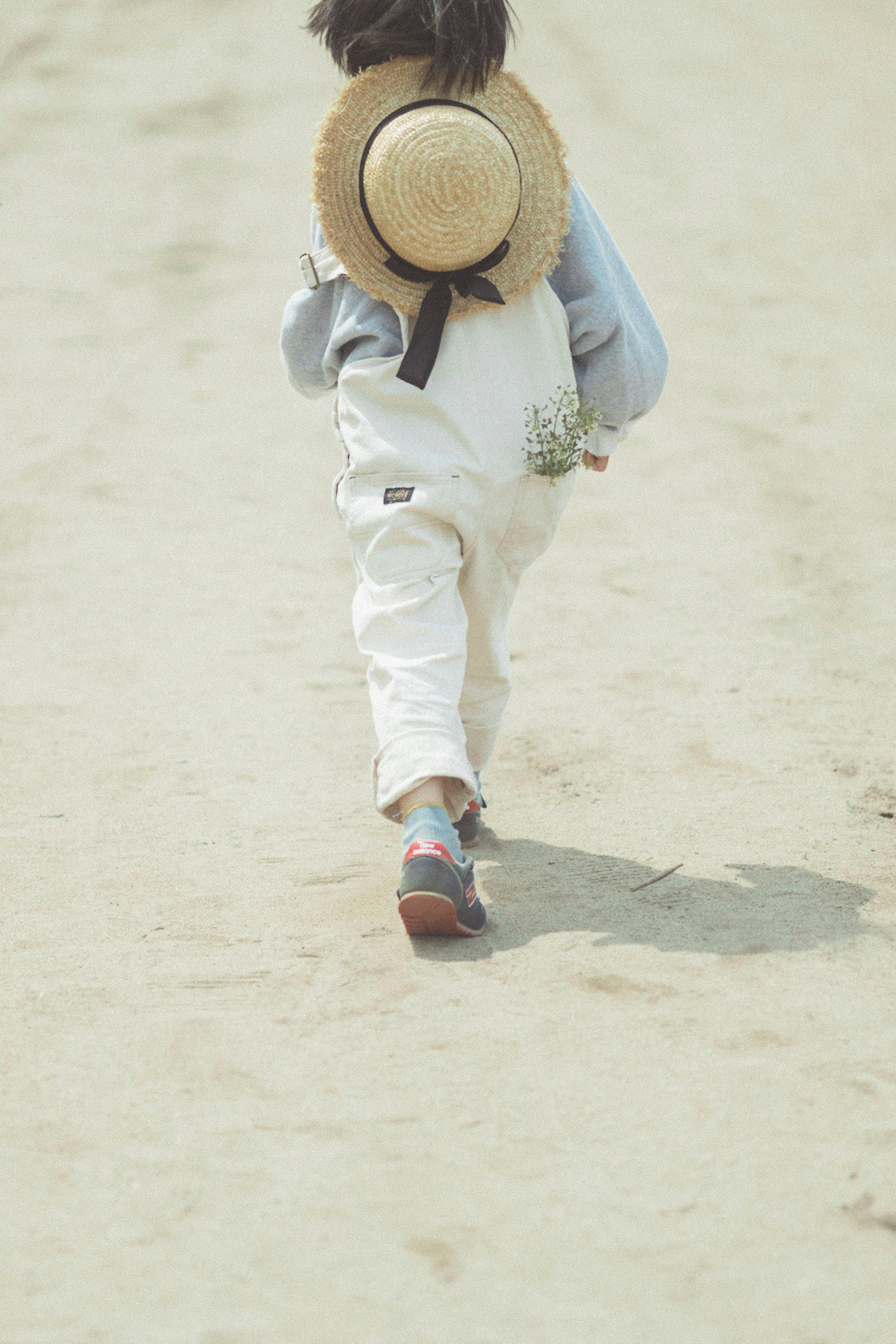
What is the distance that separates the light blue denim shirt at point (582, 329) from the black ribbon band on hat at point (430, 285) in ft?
0.25

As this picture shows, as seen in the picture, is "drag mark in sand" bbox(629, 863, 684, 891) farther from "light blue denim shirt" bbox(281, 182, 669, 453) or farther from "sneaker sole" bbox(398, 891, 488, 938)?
"light blue denim shirt" bbox(281, 182, 669, 453)

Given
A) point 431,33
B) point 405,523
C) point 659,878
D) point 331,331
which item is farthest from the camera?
point 659,878

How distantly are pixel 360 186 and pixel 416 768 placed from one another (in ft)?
3.12

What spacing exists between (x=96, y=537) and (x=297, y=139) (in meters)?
4.94

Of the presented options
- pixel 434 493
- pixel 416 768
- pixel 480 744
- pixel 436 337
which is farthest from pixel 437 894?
pixel 436 337

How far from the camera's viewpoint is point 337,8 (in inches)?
85.4

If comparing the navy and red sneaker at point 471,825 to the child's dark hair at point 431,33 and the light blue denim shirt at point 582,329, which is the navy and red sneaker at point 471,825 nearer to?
the light blue denim shirt at point 582,329

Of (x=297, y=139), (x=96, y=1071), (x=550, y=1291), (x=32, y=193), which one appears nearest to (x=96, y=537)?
(x=96, y=1071)

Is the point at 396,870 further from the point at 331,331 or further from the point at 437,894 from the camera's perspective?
the point at 331,331

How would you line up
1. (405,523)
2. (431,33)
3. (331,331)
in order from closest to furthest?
(431,33), (405,523), (331,331)

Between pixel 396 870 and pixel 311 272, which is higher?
pixel 311 272

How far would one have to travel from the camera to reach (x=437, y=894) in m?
2.11

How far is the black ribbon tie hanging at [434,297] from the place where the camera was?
7.10 ft

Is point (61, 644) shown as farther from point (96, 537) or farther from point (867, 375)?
point (867, 375)
